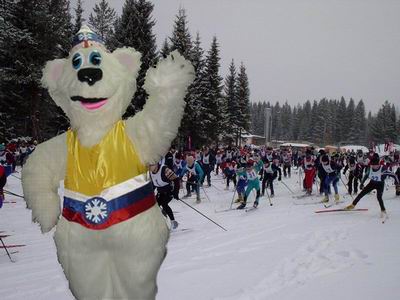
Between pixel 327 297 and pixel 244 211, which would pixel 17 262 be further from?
pixel 244 211

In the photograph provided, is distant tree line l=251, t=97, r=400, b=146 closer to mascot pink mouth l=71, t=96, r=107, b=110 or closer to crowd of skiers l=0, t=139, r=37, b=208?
crowd of skiers l=0, t=139, r=37, b=208

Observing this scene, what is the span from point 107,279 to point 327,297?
3.08 m

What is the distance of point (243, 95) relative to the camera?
44219mm

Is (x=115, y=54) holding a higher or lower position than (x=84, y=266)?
higher

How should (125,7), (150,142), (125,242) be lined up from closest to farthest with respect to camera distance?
(125,242)
(150,142)
(125,7)

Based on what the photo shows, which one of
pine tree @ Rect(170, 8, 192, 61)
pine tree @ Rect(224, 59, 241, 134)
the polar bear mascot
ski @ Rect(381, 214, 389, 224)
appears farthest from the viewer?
pine tree @ Rect(224, 59, 241, 134)

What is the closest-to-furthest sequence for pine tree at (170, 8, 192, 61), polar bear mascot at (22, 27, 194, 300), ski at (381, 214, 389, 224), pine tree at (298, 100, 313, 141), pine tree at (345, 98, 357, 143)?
polar bear mascot at (22, 27, 194, 300), ski at (381, 214, 389, 224), pine tree at (170, 8, 192, 61), pine tree at (345, 98, 357, 143), pine tree at (298, 100, 313, 141)

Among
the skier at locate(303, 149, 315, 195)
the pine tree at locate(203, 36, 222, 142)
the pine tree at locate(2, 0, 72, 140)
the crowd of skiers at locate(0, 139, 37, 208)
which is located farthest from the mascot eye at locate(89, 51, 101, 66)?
the pine tree at locate(203, 36, 222, 142)

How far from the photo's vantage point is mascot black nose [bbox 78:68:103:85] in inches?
98.8

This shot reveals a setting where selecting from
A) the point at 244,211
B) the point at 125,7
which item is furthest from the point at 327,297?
the point at 125,7

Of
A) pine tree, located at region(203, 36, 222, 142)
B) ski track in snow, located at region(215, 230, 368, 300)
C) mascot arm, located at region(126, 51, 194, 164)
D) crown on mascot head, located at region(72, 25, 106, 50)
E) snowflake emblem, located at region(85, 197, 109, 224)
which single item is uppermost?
pine tree, located at region(203, 36, 222, 142)

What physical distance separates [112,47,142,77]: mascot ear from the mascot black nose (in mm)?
322

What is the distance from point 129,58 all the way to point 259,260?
4.41m

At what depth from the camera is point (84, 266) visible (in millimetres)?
2467
